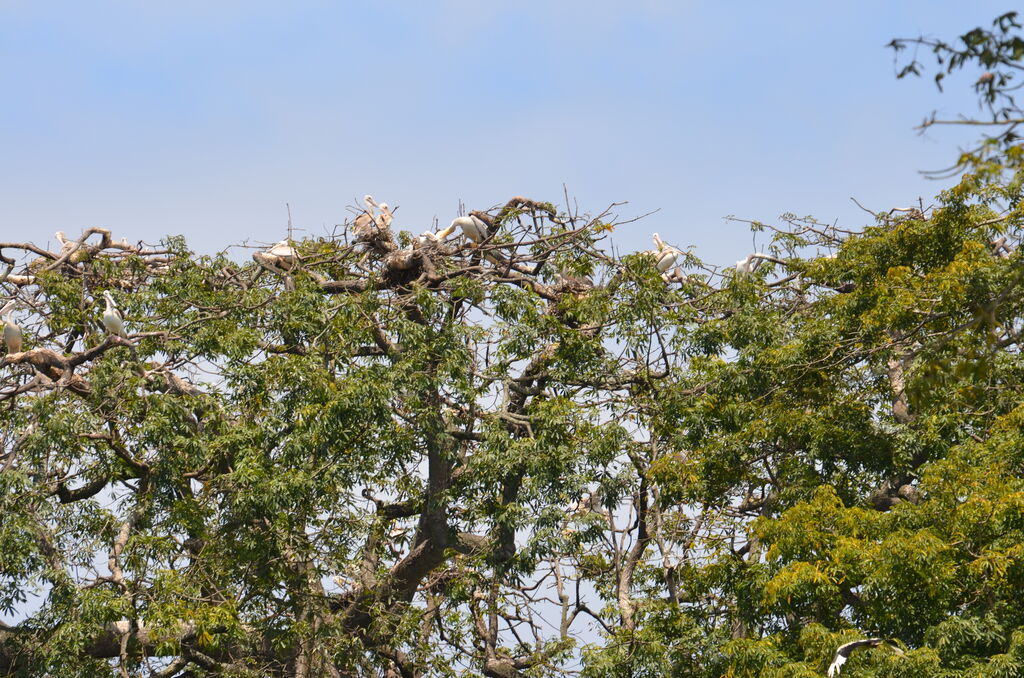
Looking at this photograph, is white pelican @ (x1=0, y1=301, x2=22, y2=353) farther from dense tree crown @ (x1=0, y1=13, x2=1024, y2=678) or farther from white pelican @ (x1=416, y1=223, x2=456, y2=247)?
white pelican @ (x1=416, y1=223, x2=456, y2=247)

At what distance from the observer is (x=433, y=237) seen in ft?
36.8

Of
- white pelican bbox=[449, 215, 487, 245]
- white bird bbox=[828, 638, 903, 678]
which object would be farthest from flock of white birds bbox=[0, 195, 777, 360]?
white bird bbox=[828, 638, 903, 678]

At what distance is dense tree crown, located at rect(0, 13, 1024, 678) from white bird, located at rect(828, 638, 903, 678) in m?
0.53

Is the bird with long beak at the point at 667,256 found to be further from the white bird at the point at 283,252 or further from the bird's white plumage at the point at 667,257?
the white bird at the point at 283,252

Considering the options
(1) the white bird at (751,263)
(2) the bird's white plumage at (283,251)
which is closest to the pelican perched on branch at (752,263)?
(1) the white bird at (751,263)

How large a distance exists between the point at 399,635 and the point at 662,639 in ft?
6.28

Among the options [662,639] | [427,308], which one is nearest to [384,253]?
[427,308]

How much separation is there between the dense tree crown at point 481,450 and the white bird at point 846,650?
20.8 inches

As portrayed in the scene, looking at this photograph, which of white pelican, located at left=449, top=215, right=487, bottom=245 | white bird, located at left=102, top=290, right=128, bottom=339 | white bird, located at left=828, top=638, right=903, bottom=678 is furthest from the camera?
white pelican, located at left=449, top=215, right=487, bottom=245

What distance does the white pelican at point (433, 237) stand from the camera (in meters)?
11.1

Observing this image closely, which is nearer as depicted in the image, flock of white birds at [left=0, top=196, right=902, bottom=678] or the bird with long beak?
flock of white birds at [left=0, top=196, right=902, bottom=678]

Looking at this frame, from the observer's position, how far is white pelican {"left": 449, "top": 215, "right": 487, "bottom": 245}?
1127cm

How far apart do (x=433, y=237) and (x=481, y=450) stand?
2.03 meters

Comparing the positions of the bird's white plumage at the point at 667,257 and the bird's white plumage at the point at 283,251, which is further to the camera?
the bird's white plumage at the point at 667,257
